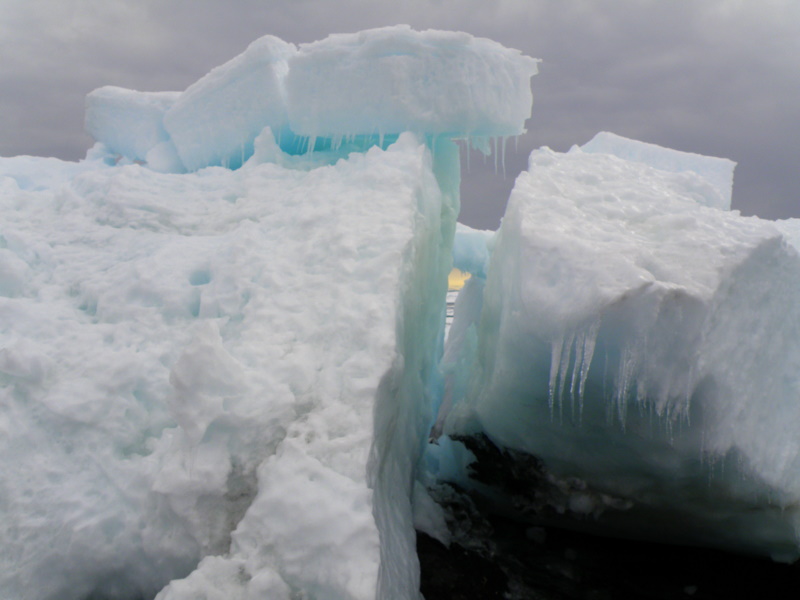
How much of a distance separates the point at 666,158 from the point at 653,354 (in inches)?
190

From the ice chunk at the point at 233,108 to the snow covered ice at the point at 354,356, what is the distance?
0.46 meters

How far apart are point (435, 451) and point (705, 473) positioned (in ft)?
8.98

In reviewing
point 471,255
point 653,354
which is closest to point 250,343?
point 653,354

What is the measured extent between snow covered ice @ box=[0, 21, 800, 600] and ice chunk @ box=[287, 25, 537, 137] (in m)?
0.02

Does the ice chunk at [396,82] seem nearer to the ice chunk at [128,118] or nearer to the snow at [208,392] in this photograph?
the snow at [208,392]

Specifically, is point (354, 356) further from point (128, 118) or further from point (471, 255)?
point (128, 118)

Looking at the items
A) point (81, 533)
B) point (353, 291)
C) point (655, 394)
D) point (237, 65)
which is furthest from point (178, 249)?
point (655, 394)

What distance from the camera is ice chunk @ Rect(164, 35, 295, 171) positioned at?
582cm

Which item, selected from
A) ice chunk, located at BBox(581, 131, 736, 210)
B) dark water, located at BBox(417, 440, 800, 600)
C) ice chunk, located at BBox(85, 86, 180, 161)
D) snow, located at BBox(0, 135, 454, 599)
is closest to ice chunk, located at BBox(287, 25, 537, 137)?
snow, located at BBox(0, 135, 454, 599)

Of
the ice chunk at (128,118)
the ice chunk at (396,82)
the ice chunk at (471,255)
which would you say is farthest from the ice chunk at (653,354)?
the ice chunk at (128,118)

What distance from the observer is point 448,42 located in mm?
5281

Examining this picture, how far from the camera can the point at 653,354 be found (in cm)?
315

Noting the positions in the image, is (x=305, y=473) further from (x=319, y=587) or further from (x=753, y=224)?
(x=753, y=224)

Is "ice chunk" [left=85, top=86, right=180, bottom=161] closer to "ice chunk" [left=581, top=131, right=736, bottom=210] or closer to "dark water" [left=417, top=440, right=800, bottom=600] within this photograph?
"ice chunk" [left=581, top=131, right=736, bottom=210]
